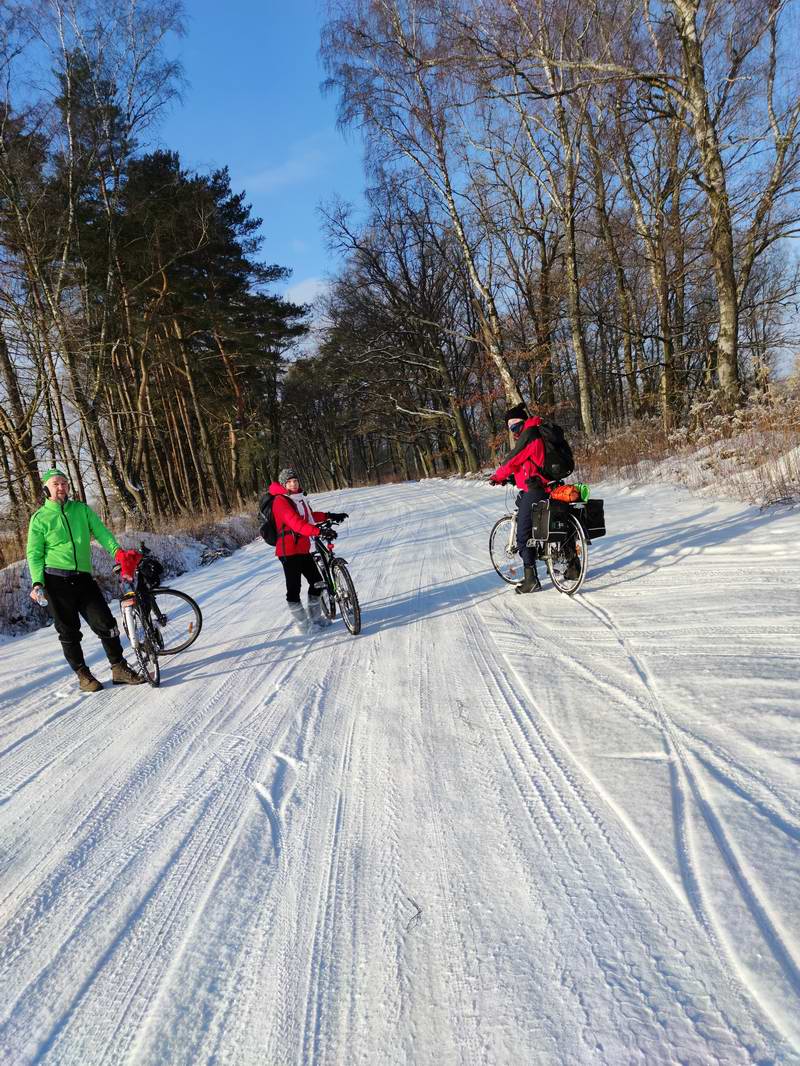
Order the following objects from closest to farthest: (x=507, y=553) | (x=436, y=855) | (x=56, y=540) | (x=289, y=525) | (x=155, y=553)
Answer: (x=436, y=855) < (x=56, y=540) < (x=289, y=525) < (x=507, y=553) < (x=155, y=553)

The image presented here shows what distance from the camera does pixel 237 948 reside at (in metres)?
1.94

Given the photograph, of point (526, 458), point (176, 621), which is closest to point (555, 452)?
point (526, 458)

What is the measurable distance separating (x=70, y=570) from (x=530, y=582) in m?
4.42

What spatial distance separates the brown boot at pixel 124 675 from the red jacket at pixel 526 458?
13.0 ft

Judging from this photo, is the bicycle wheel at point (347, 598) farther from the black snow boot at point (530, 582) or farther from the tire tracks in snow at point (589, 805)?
the black snow boot at point (530, 582)

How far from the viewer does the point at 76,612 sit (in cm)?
486

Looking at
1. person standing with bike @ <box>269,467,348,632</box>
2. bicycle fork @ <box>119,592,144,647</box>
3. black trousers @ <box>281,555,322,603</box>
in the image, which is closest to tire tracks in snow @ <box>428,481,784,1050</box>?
person standing with bike @ <box>269,467,348,632</box>

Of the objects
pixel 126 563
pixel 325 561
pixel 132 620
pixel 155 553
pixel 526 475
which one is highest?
pixel 526 475

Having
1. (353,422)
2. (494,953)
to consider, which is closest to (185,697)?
(494,953)

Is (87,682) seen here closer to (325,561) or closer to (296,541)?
(296,541)

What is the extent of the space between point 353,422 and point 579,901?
40.9m

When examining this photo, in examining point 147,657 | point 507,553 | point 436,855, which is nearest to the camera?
point 436,855

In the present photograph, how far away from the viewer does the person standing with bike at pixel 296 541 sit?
5.52 m

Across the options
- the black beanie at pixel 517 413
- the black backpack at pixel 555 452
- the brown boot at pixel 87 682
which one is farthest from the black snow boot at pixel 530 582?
the brown boot at pixel 87 682
